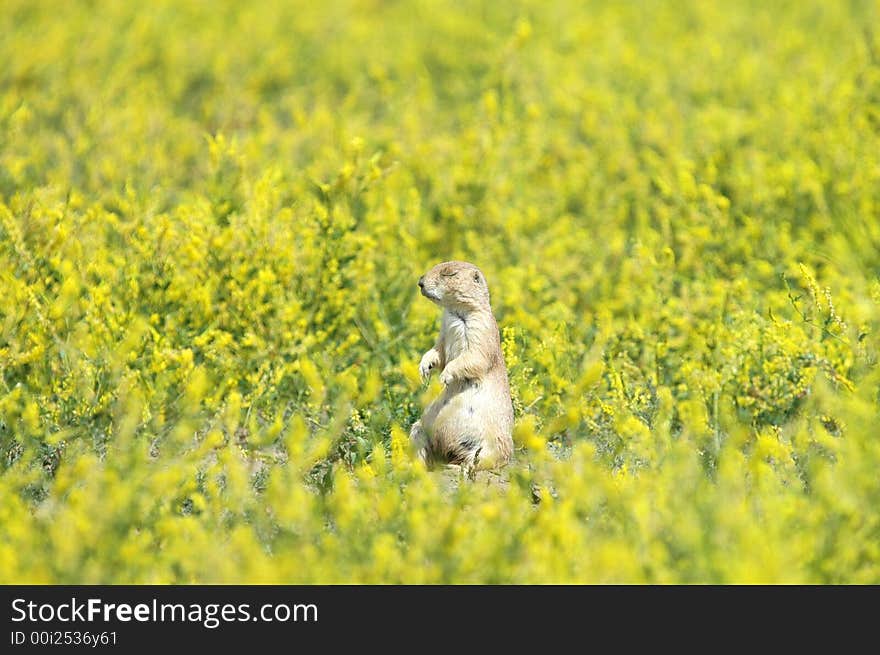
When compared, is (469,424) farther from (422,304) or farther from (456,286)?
(422,304)

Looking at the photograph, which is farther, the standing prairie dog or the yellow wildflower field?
the standing prairie dog

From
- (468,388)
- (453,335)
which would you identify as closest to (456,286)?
(453,335)

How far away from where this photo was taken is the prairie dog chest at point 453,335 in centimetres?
448

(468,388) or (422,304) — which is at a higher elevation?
(422,304)

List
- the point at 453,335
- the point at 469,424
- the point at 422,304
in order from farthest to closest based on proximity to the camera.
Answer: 1. the point at 422,304
2. the point at 453,335
3. the point at 469,424

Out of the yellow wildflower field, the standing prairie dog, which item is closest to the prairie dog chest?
the standing prairie dog

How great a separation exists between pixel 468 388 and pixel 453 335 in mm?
228

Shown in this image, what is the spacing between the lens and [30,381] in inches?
185

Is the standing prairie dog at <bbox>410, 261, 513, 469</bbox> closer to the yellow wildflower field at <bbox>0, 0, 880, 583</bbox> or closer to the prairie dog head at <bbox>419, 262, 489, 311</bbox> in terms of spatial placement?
the prairie dog head at <bbox>419, 262, 489, 311</bbox>

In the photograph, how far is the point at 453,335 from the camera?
14.9 feet

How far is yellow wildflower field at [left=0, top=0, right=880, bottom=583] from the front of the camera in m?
3.45

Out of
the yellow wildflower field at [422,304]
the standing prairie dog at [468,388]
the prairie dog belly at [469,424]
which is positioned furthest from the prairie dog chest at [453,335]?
the yellow wildflower field at [422,304]

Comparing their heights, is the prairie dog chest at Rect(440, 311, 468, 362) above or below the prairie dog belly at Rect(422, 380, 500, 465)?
above
